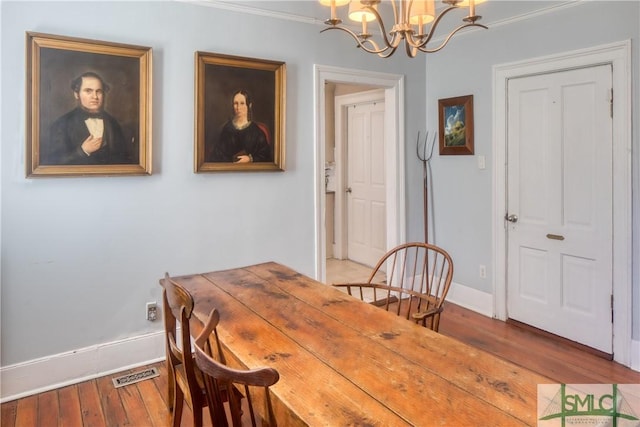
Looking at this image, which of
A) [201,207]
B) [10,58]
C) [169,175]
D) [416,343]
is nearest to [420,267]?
[201,207]

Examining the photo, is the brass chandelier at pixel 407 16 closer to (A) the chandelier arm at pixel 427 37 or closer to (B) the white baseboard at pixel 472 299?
(A) the chandelier arm at pixel 427 37

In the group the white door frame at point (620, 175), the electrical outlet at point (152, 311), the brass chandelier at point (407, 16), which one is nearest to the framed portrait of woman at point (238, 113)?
the electrical outlet at point (152, 311)

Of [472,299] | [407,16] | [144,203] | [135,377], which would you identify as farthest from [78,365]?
[472,299]

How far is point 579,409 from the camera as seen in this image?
1.05 m

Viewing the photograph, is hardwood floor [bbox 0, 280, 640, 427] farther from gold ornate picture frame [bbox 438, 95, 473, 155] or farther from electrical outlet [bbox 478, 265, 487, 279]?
gold ornate picture frame [bbox 438, 95, 473, 155]

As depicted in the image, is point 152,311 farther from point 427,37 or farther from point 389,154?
point 389,154

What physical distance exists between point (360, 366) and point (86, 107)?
2.22m

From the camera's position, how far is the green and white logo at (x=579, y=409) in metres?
0.99

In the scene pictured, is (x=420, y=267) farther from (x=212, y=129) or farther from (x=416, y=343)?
(x=416, y=343)

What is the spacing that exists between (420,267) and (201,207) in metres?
2.31

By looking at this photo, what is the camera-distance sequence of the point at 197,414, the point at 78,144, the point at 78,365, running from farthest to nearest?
1. the point at 78,365
2. the point at 78,144
3. the point at 197,414

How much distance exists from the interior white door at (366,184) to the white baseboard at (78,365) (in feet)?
9.43

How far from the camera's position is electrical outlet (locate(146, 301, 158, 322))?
287 centimetres

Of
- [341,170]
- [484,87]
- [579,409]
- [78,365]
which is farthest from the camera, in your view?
[341,170]
